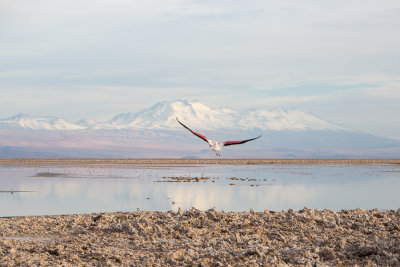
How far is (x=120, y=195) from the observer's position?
4147 cm

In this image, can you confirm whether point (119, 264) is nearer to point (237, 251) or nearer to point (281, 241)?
point (237, 251)

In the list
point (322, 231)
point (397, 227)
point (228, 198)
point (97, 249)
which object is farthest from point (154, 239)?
point (228, 198)

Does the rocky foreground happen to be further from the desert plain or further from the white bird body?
the white bird body

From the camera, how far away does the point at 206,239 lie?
62.7 ft

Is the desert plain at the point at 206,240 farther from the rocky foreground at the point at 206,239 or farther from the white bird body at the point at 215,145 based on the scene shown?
the white bird body at the point at 215,145

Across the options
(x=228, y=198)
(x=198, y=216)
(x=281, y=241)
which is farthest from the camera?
(x=228, y=198)

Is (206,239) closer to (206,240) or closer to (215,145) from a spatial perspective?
(206,240)

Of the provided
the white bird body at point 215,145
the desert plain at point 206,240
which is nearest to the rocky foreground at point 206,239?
the desert plain at point 206,240

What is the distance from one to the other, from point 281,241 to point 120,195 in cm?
2437

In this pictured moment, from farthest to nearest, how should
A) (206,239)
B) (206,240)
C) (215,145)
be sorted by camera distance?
(215,145)
(206,239)
(206,240)

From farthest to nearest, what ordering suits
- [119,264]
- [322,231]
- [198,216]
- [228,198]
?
[228,198], [198,216], [322,231], [119,264]

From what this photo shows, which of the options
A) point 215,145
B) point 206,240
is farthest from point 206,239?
point 215,145

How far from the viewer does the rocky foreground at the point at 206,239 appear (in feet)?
51.1

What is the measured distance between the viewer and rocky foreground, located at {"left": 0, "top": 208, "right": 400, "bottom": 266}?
15570 mm
